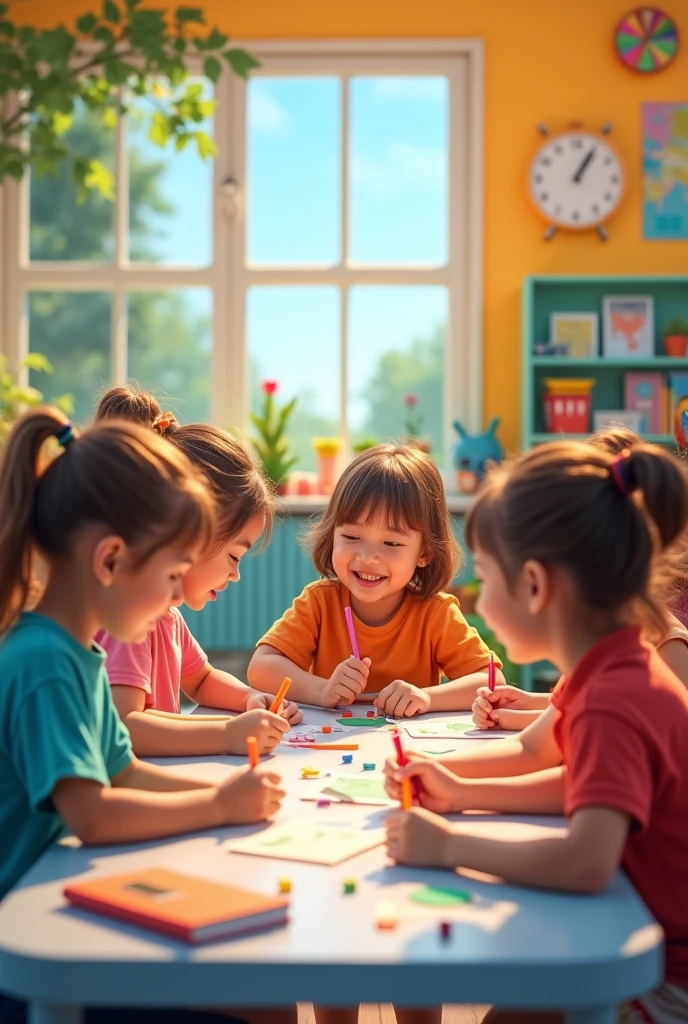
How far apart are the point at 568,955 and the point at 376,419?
424 centimetres

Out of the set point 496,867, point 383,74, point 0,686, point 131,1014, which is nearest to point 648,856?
point 496,867

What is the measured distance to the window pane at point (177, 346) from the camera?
4.97m

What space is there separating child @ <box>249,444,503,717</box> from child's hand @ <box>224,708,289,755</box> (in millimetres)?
418

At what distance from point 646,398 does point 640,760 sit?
3879 millimetres

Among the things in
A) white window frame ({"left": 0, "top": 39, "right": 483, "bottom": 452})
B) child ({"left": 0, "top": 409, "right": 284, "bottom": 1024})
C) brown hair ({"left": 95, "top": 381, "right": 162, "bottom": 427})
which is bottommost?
child ({"left": 0, "top": 409, "right": 284, "bottom": 1024})

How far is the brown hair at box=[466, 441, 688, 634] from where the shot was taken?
104 cm

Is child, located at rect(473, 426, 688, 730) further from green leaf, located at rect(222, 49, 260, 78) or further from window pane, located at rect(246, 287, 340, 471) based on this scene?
window pane, located at rect(246, 287, 340, 471)

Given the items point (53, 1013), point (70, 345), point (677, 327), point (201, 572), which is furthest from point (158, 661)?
A: point (70, 345)

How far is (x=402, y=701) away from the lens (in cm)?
167

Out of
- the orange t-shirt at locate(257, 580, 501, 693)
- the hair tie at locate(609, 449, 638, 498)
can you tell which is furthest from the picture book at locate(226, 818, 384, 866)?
the orange t-shirt at locate(257, 580, 501, 693)

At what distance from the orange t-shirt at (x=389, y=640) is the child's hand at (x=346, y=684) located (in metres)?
0.22

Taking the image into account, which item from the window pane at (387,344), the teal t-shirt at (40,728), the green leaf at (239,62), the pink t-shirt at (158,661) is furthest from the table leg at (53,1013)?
the window pane at (387,344)

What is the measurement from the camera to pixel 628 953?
30.2 inches

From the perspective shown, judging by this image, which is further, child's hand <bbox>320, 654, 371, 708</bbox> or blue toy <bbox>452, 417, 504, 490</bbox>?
blue toy <bbox>452, 417, 504, 490</bbox>
